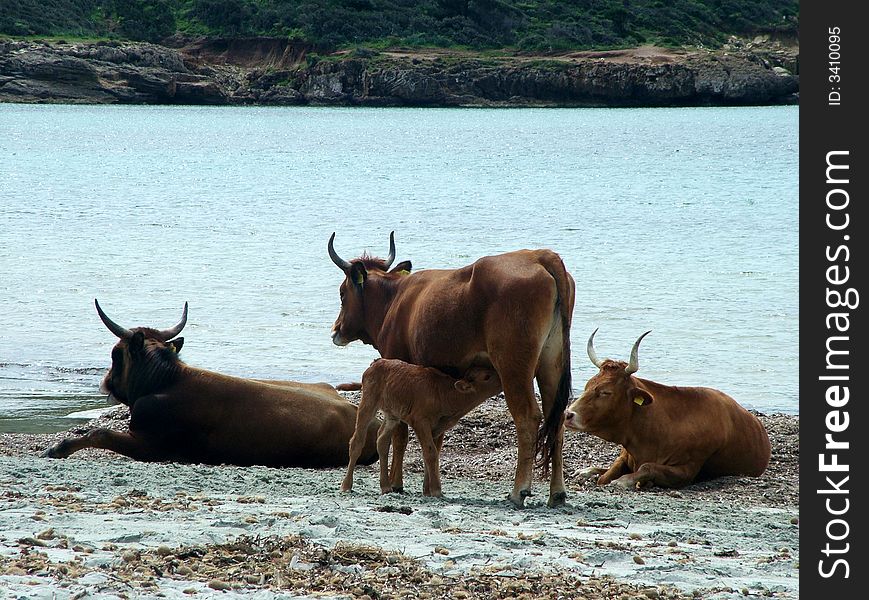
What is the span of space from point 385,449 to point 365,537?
202 cm

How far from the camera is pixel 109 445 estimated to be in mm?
Answer: 10578

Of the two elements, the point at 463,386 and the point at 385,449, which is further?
the point at 385,449

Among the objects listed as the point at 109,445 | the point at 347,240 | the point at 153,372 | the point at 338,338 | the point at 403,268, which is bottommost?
the point at 347,240

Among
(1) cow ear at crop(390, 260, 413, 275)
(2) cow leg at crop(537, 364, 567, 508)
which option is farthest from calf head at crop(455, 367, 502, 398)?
(1) cow ear at crop(390, 260, 413, 275)

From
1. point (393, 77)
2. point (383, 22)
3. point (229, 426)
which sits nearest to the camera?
point (229, 426)

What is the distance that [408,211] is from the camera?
128 ft

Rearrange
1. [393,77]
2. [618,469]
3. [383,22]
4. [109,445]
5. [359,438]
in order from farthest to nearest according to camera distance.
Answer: [383,22]
[393,77]
[109,445]
[618,469]
[359,438]

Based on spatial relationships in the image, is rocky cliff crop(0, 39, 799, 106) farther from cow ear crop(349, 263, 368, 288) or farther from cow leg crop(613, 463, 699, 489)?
cow leg crop(613, 463, 699, 489)

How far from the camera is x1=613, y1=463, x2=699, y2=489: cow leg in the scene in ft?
32.5

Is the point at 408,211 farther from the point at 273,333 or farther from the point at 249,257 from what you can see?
the point at 273,333

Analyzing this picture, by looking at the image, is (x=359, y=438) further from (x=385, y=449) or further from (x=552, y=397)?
(x=552, y=397)

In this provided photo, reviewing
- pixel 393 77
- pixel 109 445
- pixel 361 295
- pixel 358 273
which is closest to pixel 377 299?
pixel 361 295

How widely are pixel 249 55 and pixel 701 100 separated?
41.6 m

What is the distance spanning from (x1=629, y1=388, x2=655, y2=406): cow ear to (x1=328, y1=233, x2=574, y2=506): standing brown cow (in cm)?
116
